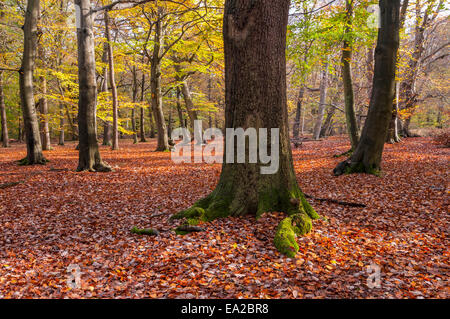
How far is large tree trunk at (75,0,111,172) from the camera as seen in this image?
33.0 feet

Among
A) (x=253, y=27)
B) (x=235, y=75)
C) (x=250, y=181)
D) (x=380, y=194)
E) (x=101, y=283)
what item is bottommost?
(x=101, y=283)

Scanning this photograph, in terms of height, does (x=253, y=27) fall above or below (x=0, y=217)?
above

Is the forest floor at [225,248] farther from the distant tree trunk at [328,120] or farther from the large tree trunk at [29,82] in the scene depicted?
the distant tree trunk at [328,120]

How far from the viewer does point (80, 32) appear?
10.1 m

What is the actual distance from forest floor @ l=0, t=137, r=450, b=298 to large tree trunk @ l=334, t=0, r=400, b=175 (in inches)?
42.2

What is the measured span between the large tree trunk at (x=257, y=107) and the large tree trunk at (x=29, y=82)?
1043 centimetres

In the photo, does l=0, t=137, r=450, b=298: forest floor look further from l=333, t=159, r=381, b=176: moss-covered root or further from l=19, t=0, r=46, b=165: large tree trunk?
l=19, t=0, r=46, b=165: large tree trunk

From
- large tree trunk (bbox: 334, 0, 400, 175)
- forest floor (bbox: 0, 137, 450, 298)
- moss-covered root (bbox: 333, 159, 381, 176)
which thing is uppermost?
large tree trunk (bbox: 334, 0, 400, 175)

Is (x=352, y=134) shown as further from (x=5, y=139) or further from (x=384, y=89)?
(x=5, y=139)

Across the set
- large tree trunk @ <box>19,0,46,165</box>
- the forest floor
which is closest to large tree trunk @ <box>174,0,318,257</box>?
the forest floor

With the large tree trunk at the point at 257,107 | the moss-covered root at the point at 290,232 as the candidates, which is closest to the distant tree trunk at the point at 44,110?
the large tree trunk at the point at 257,107

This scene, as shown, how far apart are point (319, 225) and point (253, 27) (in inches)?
150

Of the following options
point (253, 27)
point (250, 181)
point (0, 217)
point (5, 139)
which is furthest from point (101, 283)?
point (5, 139)

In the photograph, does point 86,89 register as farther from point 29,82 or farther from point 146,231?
point 146,231
